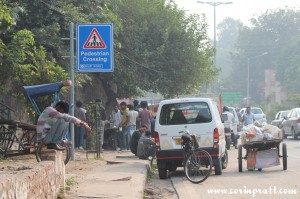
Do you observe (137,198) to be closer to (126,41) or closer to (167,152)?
(167,152)

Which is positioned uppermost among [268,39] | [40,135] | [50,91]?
[268,39]

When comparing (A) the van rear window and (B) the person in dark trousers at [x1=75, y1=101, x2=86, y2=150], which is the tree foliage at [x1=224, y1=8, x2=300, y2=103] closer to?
(B) the person in dark trousers at [x1=75, y1=101, x2=86, y2=150]

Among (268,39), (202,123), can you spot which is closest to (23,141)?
(202,123)

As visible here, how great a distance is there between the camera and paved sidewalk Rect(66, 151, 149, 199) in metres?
11.2

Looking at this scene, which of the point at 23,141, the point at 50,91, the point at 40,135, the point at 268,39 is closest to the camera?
the point at 40,135

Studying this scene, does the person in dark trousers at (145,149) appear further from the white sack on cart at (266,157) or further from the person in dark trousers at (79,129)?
the person in dark trousers at (79,129)

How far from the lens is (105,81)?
3016 centimetres

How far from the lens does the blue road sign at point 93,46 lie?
17203 millimetres

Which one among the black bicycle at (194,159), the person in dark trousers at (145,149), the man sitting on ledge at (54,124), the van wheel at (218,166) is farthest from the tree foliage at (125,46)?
the van wheel at (218,166)

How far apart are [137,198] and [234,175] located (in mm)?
4860

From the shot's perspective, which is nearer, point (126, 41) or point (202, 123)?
point (202, 123)

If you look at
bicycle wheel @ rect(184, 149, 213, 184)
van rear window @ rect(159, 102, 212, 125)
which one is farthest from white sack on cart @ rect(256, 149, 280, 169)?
bicycle wheel @ rect(184, 149, 213, 184)

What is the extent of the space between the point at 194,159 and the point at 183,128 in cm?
131

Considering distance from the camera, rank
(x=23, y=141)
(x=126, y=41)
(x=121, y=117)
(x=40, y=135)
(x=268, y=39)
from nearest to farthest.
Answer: (x=40, y=135) → (x=23, y=141) → (x=121, y=117) → (x=126, y=41) → (x=268, y=39)
